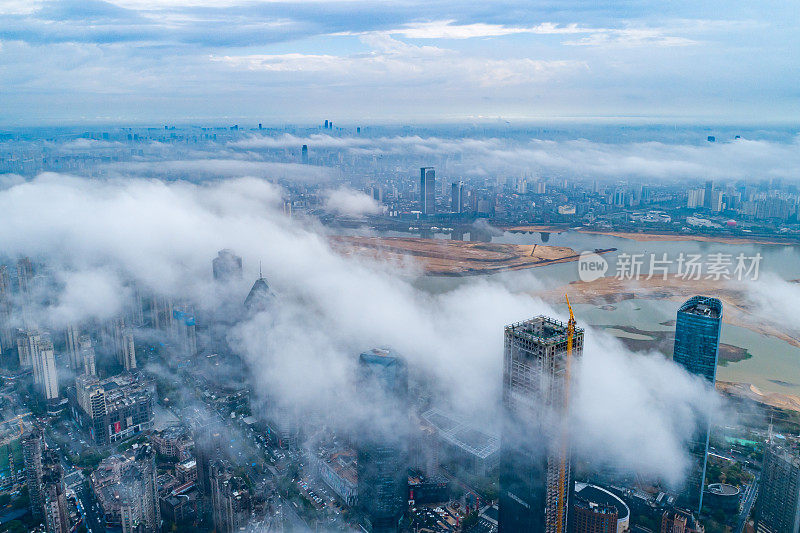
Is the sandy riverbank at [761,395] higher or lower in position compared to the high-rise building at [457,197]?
lower

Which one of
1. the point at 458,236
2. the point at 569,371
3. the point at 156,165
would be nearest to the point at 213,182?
the point at 156,165

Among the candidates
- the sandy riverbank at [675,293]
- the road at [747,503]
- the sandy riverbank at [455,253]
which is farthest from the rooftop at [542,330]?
the sandy riverbank at [455,253]

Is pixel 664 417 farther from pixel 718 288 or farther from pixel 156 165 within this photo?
pixel 156 165

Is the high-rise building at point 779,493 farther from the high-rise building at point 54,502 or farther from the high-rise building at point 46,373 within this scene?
the high-rise building at point 46,373

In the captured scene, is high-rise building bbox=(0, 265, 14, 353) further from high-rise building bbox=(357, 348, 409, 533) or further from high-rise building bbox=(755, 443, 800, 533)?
high-rise building bbox=(755, 443, 800, 533)

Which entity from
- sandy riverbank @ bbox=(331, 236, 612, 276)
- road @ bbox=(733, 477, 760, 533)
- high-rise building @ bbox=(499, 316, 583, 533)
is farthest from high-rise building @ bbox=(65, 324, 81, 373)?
road @ bbox=(733, 477, 760, 533)

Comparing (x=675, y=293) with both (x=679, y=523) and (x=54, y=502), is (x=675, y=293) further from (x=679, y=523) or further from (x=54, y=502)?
(x=54, y=502)

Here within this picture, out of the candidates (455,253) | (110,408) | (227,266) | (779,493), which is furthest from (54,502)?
(779,493)
